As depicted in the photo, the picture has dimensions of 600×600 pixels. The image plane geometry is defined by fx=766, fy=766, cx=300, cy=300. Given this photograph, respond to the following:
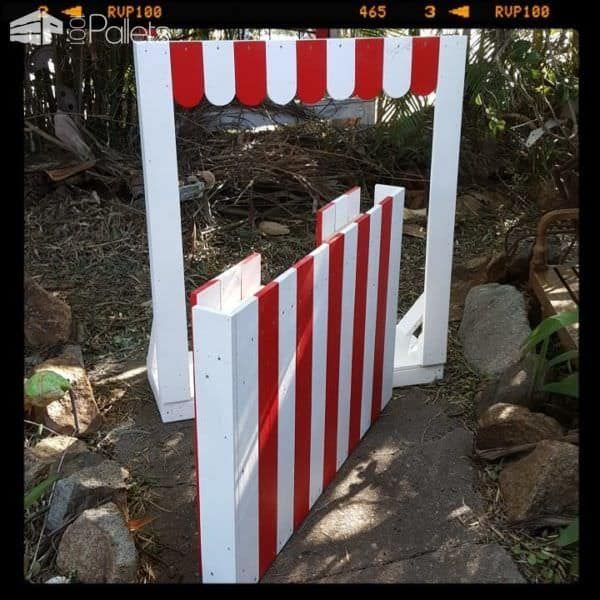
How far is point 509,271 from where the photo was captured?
467cm

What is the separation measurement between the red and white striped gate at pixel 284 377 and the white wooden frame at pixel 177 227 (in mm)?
303

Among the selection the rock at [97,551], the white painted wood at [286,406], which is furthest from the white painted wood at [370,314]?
the rock at [97,551]

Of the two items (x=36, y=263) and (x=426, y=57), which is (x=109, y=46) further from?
(x=426, y=57)

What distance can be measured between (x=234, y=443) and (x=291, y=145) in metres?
4.22

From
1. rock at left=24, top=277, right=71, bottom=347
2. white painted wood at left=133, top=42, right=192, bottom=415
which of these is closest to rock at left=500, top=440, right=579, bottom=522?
white painted wood at left=133, top=42, right=192, bottom=415

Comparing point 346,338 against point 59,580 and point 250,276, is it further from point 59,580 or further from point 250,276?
point 59,580

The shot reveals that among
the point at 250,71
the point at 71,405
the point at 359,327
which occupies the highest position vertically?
the point at 250,71

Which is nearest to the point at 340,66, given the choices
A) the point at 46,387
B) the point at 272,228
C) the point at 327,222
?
the point at 327,222

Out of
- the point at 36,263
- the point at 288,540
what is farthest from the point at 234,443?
the point at 36,263

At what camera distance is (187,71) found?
299 centimetres

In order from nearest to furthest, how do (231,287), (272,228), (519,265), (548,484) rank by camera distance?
1. (231,287)
2. (548,484)
3. (519,265)
4. (272,228)

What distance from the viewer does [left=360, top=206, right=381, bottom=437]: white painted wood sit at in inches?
123

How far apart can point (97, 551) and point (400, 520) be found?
1.09 m

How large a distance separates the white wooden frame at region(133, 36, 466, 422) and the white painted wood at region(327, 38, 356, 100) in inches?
6.9
